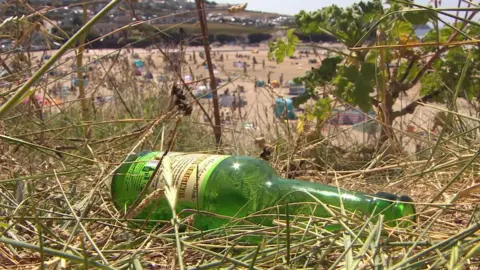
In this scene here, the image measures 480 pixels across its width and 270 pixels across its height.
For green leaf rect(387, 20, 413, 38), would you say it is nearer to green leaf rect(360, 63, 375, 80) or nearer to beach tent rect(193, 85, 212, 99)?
green leaf rect(360, 63, 375, 80)

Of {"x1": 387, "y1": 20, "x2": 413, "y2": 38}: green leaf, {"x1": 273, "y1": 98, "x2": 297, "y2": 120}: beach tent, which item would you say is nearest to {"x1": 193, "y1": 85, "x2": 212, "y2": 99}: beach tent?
{"x1": 273, "y1": 98, "x2": 297, "y2": 120}: beach tent

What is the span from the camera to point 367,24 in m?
2.47

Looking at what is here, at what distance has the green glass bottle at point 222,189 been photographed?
1.10 metres

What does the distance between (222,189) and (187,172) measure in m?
0.10

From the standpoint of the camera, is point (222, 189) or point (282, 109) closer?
point (222, 189)

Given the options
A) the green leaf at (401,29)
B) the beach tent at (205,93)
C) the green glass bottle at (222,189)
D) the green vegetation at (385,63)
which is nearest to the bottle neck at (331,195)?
the green glass bottle at (222,189)

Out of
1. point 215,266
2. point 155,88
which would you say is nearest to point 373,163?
point 215,266

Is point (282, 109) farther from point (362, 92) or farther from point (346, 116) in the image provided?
point (346, 116)

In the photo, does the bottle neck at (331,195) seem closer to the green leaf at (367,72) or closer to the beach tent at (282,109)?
the beach tent at (282,109)

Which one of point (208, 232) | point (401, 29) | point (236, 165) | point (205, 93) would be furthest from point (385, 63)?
point (208, 232)

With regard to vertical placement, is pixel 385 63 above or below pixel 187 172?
above

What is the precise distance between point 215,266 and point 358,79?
1770mm

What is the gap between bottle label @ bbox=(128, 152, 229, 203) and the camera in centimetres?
111

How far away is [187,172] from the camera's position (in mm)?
1128
